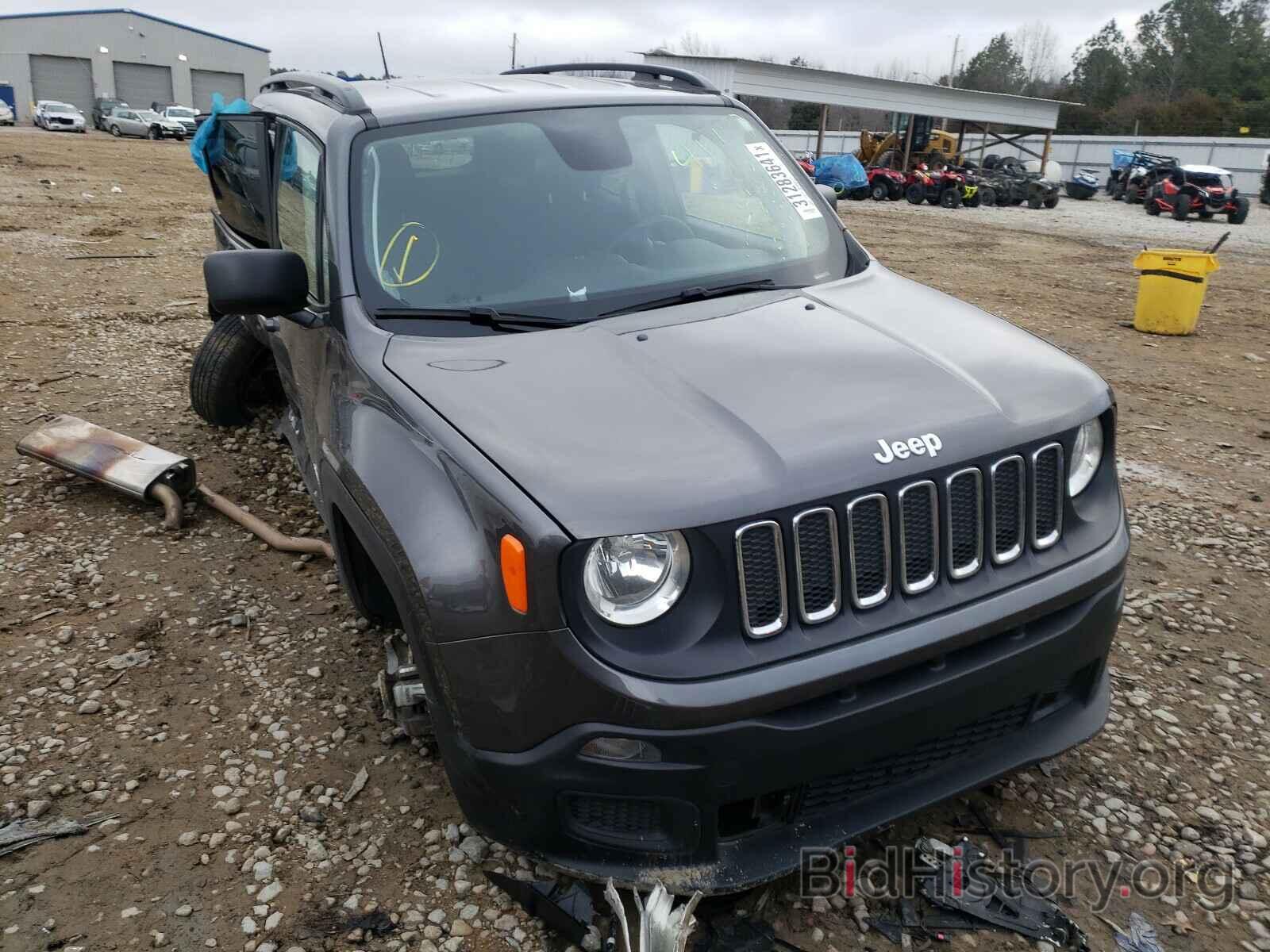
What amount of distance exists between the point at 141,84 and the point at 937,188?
53415 millimetres

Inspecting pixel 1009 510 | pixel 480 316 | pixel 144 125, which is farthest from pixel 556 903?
pixel 144 125

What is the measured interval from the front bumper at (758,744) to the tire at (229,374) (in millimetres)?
3943

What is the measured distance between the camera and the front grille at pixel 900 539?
2029 millimetres

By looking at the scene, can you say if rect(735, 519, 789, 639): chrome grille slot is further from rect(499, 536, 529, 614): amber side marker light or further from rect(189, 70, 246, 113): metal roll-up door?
rect(189, 70, 246, 113): metal roll-up door

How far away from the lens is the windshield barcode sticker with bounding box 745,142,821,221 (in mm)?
3559

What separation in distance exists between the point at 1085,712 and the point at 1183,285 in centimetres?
809

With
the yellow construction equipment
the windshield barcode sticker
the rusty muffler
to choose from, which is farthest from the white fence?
the windshield barcode sticker

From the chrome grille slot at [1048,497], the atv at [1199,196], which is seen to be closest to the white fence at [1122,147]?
the atv at [1199,196]

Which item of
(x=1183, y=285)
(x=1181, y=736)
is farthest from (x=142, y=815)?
(x=1183, y=285)

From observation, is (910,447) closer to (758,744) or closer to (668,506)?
(668,506)

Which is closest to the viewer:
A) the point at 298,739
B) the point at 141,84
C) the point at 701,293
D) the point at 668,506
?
the point at 668,506

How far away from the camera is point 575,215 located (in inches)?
123

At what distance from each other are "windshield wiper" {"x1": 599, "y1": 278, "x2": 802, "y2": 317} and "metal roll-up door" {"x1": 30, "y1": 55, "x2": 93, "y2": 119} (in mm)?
66261

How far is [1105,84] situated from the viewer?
66.6 meters
